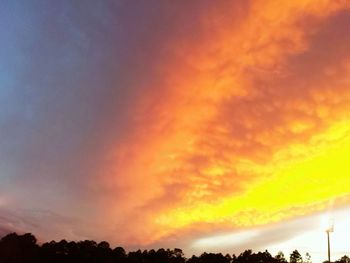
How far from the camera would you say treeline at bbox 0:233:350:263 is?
127 metres

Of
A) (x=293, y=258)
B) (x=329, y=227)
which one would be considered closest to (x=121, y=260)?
(x=293, y=258)

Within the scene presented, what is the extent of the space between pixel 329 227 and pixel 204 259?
108404 mm

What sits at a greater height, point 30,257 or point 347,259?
point 347,259

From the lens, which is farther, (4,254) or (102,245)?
(102,245)

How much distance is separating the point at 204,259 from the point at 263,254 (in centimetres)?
2120

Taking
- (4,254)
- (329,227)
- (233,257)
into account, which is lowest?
(329,227)

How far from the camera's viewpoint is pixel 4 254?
124 m

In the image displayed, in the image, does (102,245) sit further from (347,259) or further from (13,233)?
(347,259)

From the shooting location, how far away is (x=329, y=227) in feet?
156

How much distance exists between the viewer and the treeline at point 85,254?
12675 cm

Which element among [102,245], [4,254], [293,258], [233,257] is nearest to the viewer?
[4,254]

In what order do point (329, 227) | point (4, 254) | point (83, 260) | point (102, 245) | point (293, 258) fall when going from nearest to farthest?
point (329, 227), point (4, 254), point (83, 260), point (102, 245), point (293, 258)

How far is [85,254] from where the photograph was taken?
447 feet

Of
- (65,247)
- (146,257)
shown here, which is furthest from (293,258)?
(65,247)
